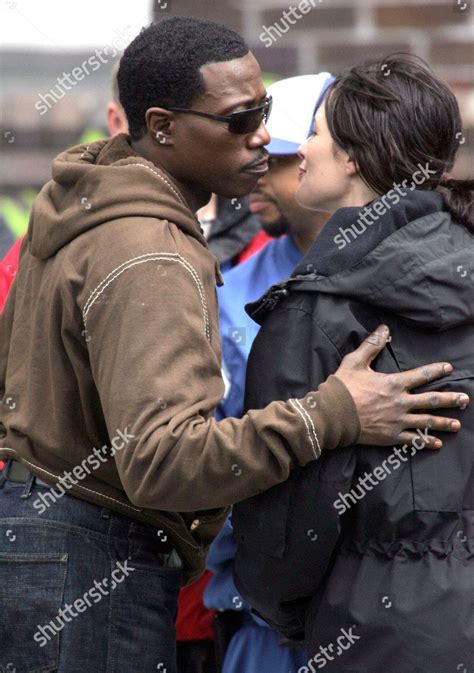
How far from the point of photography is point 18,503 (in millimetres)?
2252

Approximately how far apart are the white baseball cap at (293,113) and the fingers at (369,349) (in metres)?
1.34

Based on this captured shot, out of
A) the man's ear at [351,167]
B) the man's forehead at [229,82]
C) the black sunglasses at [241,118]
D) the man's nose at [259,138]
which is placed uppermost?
the man's forehead at [229,82]

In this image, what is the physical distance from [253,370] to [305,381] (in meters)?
0.14

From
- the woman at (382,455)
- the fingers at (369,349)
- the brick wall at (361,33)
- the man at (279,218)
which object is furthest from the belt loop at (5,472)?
the brick wall at (361,33)

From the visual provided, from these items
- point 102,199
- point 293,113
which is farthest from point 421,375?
point 293,113

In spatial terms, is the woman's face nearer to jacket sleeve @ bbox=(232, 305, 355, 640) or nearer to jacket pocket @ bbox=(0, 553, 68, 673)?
jacket sleeve @ bbox=(232, 305, 355, 640)

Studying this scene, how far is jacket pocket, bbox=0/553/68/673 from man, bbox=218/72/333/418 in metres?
1.08

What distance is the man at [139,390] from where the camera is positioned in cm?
195

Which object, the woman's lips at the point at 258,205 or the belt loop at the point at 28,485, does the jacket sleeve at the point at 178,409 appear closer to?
the belt loop at the point at 28,485

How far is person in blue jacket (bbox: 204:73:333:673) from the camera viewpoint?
3.10 metres

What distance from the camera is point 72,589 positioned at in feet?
7.20

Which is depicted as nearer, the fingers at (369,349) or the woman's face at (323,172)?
the fingers at (369,349)

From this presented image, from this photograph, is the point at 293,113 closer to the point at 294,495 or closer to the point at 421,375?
the point at 421,375

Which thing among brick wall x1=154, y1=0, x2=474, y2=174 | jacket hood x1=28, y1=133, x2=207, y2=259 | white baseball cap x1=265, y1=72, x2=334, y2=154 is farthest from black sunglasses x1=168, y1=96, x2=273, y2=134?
brick wall x1=154, y1=0, x2=474, y2=174
